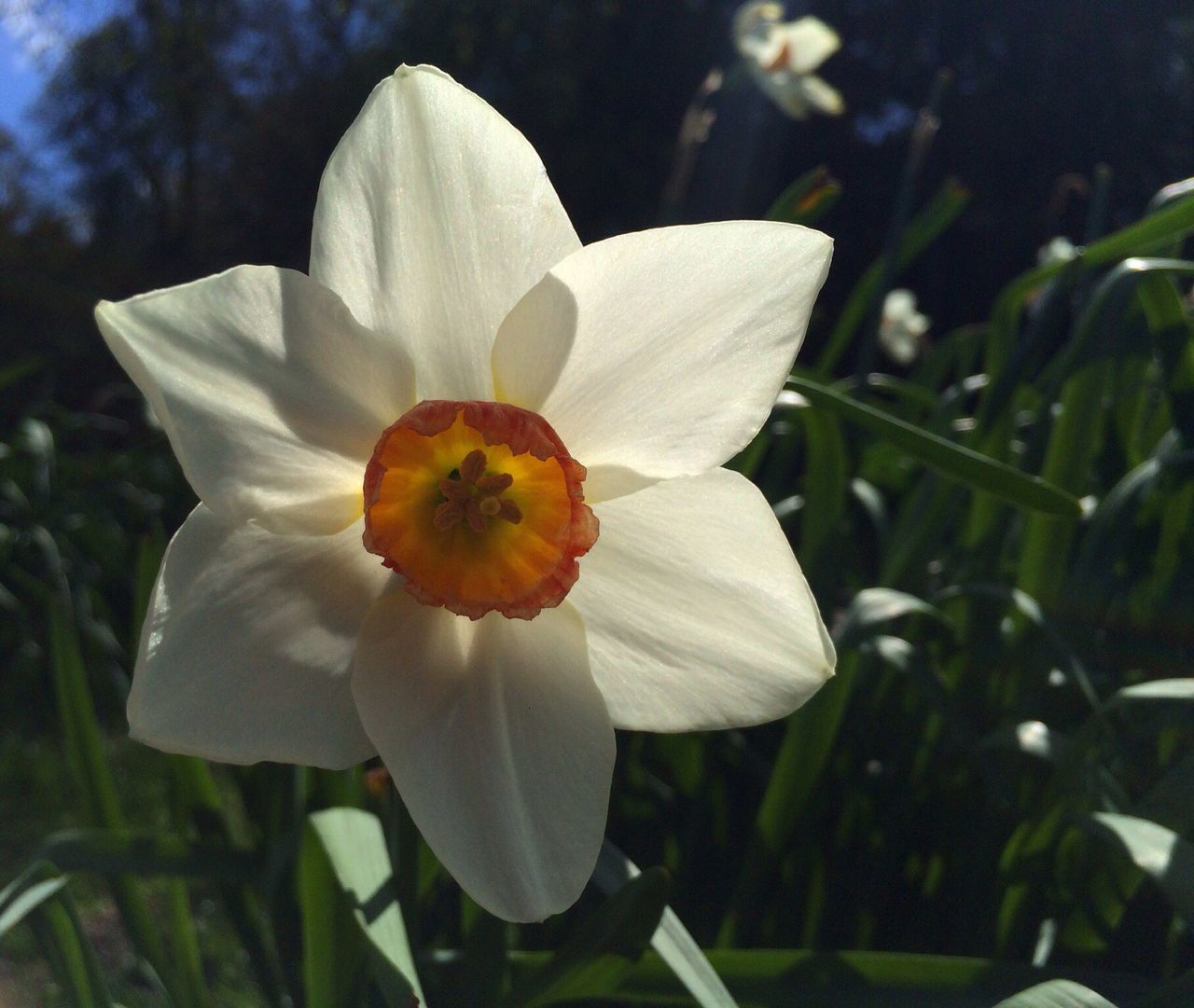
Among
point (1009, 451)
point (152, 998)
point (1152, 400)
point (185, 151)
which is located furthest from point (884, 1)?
point (152, 998)

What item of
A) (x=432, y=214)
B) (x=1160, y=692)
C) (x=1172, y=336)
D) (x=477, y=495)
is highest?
(x=432, y=214)

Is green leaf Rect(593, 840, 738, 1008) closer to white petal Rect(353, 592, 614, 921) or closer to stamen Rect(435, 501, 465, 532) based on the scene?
white petal Rect(353, 592, 614, 921)

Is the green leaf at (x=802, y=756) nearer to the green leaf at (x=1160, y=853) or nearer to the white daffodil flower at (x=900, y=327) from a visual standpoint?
the green leaf at (x=1160, y=853)

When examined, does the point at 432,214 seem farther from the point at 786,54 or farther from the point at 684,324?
the point at 786,54

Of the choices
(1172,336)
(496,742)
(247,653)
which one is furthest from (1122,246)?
(247,653)

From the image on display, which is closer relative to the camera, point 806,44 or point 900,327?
point 806,44

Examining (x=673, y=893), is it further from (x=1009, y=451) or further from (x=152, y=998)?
(x=152, y=998)

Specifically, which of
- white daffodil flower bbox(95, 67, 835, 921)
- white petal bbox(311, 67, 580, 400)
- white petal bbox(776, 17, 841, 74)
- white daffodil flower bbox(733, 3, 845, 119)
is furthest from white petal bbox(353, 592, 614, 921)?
white petal bbox(776, 17, 841, 74)
